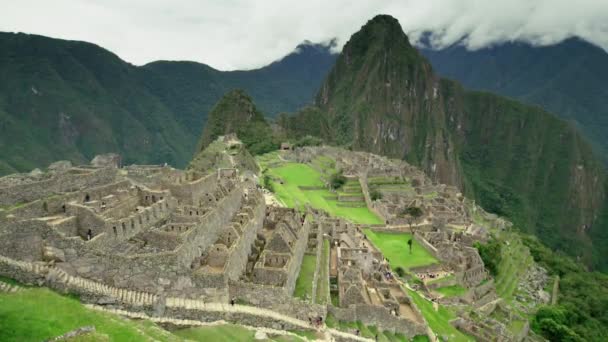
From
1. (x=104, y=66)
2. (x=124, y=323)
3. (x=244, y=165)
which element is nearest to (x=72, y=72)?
(x=104, y=66)

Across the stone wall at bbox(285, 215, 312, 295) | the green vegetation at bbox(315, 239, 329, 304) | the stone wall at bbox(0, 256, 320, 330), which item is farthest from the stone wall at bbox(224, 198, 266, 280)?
the green vegetation at bbox(315, 239, 329, 304)

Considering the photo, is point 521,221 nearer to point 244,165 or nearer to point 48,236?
point 244,165

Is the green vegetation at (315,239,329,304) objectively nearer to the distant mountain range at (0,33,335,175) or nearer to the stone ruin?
the stone ruin

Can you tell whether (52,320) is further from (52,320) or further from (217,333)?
(217,333)

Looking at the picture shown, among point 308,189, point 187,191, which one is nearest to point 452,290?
point 187,191

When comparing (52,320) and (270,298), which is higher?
(52,320)

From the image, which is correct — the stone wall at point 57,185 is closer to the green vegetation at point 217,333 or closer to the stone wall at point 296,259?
the green vegetation at point 217,333
